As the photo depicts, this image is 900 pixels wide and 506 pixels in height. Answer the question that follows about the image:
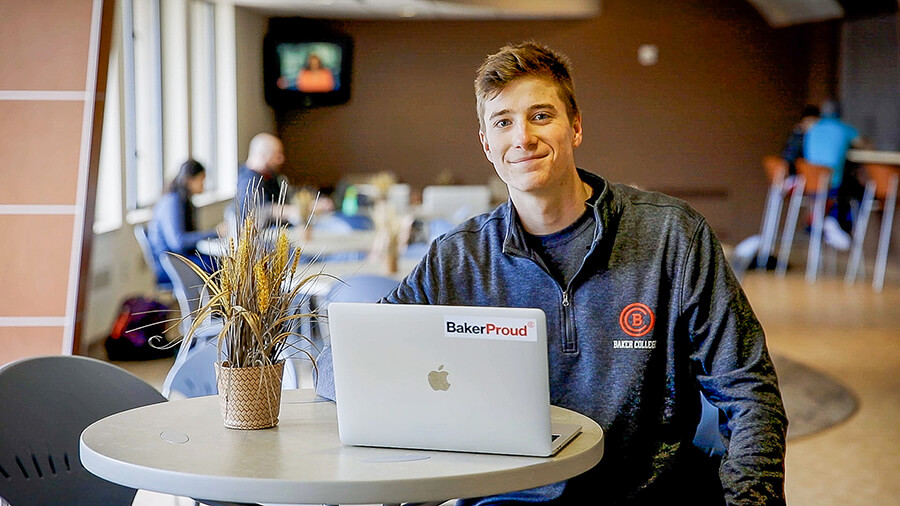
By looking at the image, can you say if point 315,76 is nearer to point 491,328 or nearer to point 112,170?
point 112,170

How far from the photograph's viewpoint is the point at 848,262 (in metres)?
12.3

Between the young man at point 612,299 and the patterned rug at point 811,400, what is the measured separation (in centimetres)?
328

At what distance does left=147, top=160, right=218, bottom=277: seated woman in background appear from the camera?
23.3 ft

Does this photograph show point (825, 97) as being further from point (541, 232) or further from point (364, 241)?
point (541, 232)

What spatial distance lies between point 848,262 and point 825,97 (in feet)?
8.29

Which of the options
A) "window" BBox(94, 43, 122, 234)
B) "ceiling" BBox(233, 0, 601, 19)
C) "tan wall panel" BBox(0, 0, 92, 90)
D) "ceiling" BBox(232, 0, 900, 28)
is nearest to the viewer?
"tan wall panel" BBox(0, 0, 92, 90)

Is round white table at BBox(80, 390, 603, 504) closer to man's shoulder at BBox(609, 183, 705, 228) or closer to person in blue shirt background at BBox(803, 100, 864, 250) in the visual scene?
man's shoulder at BBox(609, 183, 705, 228)

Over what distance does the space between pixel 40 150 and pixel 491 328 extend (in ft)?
8.86

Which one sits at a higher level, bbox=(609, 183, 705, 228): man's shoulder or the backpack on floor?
bbox=(609, 183, 705, 228): man's shoulder

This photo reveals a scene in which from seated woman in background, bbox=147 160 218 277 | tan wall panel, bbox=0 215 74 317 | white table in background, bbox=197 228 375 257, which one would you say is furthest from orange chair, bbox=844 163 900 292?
tan wall panel, bbox=0 215 74 317

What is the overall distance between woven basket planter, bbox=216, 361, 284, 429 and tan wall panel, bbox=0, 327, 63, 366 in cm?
212

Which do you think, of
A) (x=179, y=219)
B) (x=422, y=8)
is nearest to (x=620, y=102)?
(x=422, y=8)

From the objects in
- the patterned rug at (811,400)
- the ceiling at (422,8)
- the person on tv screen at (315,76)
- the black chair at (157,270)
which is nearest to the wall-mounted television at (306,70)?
the person on tv screen at (315,76)

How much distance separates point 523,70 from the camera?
7.25 feet
